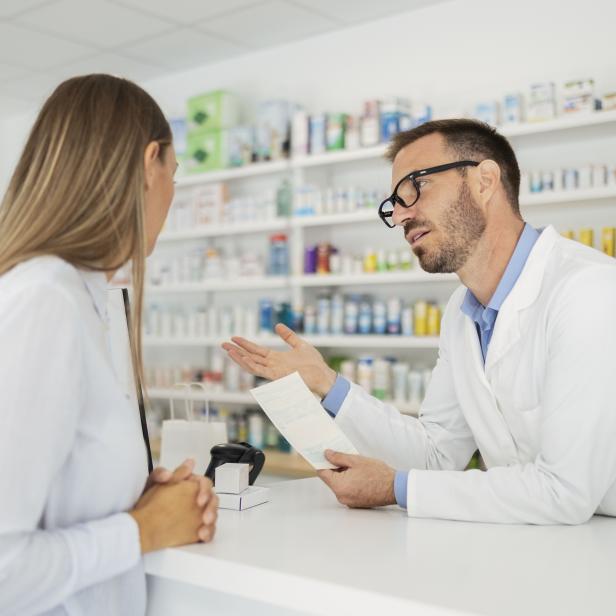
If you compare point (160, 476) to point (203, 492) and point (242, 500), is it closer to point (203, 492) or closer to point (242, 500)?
point (203, 492)

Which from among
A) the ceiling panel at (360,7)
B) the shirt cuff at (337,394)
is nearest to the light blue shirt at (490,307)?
the shirt cuff at (337,394)

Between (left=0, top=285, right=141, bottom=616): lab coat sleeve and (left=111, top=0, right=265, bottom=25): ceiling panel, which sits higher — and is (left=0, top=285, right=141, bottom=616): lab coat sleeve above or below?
below

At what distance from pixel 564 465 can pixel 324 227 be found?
362cm

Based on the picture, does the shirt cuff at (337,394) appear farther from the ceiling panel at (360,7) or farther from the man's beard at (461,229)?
the ceiling panel at (360,7)

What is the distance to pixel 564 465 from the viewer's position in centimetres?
162

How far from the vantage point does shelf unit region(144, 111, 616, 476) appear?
158 inches

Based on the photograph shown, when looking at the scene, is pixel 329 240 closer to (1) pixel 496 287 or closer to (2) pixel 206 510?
(1) pixel 496 287

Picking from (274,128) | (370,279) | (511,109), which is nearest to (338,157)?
(274,128)

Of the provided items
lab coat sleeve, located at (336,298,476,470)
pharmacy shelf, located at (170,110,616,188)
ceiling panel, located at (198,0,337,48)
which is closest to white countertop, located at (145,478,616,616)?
lab coat sleeve, located at (336,298,476,470)

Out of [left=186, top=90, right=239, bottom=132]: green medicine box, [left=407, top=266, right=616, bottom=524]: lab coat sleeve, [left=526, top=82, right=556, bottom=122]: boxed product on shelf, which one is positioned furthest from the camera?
[left=186, top=90, right=239, bottom=132]: green medicine box

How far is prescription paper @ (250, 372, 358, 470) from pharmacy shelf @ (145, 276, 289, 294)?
130 inches

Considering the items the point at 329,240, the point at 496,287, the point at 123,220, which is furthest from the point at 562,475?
the point at 329,240

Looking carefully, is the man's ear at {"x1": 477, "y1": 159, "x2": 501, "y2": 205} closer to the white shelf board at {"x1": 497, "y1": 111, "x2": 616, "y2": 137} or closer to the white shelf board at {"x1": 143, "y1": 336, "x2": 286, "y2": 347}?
the white shelf board at {"x1": 497, "y1": 111, "x2": 616, "y2": 137}

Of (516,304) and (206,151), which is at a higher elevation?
(206,151)
